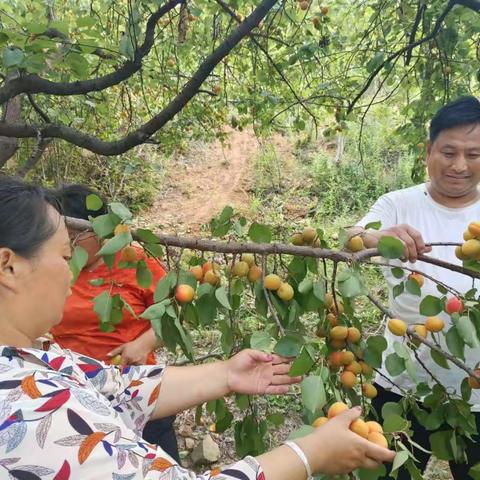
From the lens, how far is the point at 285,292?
1233 millimetres

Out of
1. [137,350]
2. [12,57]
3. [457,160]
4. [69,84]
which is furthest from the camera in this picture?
[69,84]

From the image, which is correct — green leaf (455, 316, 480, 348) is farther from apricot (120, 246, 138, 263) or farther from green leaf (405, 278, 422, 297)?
apricot (120, 246, 138, 263)

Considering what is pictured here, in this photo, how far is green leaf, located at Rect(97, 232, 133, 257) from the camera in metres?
1.15

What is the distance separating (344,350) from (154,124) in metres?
1.43

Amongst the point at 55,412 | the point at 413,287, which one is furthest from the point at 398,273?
the point at 55,412

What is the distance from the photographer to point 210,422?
353cm

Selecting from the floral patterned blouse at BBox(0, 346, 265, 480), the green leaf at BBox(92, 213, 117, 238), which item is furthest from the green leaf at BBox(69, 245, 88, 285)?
the floral patterned blouse at BBox(0, 346, 265, 480)

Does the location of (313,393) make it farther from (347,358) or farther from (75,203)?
(75,203)

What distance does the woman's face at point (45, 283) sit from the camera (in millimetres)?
902

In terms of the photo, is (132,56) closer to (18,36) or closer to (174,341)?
(18,36)

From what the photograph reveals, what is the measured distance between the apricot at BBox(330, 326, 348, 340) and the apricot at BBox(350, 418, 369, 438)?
0.27m

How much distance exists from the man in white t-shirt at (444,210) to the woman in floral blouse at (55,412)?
0.84m

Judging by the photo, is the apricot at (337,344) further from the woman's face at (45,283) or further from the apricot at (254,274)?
the woman's face at (45,283)

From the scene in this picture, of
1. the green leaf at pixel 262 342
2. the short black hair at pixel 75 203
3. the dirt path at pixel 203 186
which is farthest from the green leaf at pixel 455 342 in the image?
the dirt path at pixel 203 186
